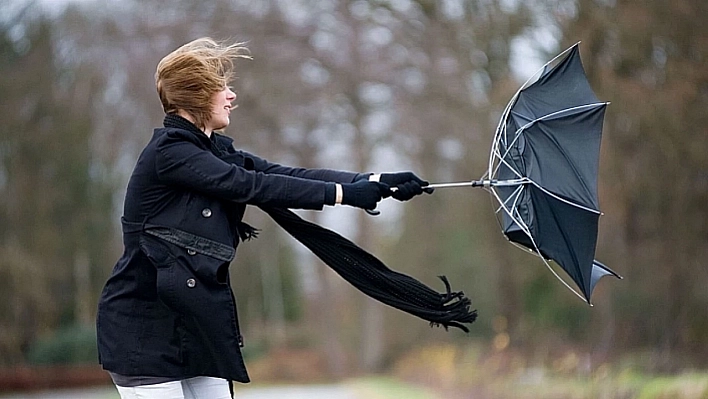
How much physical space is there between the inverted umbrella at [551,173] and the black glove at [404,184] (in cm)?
28

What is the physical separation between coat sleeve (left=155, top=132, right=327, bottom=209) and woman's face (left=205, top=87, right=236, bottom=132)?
14 cm

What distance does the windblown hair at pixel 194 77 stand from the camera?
3.41m

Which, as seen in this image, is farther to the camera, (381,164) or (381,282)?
(381,164)

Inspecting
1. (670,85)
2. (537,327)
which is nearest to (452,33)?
(537,327)

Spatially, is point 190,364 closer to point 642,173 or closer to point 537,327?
point 642,173

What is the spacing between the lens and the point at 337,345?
1039 inches

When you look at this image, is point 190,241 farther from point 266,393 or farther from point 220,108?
point 266,393

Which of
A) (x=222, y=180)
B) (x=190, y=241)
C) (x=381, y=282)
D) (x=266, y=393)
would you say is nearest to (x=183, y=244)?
(x=190, y=241)

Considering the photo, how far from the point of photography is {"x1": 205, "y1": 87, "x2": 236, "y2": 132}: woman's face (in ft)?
11.5

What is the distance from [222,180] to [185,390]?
76cm

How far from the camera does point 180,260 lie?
3.33 m

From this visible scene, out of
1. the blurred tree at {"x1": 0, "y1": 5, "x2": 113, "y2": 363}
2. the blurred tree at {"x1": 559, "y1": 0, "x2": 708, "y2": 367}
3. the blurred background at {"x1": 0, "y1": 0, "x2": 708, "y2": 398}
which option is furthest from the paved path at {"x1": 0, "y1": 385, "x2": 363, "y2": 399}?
the blurred tree at {"x1": 559, "y1": 0, "x2": 708, "y2": 367}

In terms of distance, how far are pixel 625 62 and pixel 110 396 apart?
38.1 ft

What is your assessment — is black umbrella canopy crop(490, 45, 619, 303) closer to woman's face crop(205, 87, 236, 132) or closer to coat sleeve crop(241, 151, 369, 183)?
coat sleeve crop(241, 151, 369, 183)
